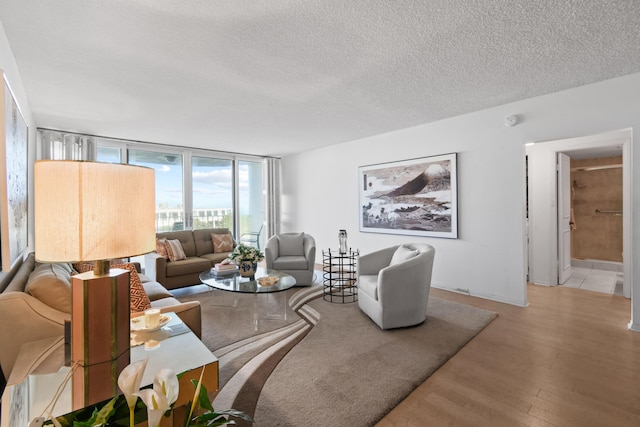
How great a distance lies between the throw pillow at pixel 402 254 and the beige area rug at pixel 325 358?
700 millimetres

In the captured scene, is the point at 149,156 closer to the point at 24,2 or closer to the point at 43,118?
the point at 43,118

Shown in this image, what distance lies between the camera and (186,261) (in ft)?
14.8

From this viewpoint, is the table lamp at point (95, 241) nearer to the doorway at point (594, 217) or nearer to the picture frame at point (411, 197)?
the picture frame at point (411, 197)

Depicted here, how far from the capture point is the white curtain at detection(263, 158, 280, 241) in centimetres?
701

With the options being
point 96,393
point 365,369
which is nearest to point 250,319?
point 365,369

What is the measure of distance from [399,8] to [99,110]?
143 inches

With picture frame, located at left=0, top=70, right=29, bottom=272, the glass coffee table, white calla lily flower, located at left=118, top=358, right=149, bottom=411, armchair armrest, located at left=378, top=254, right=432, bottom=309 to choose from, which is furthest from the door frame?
picture frame, located at left=0, top=70, right=29, bottom=272

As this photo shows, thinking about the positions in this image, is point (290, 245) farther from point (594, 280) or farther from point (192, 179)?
point (594, 280)

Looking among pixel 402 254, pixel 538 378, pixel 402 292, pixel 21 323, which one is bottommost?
pixel 538 378

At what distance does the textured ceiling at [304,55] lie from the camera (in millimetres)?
1893

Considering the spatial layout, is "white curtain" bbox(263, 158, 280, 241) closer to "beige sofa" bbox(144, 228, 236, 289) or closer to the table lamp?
"beige sofa" bbox(144, 228, 236, 289)

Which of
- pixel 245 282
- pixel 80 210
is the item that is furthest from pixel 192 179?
pixel 80 210

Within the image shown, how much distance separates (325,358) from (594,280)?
5.02m

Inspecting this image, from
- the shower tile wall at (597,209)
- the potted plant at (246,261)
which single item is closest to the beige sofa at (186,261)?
the potted plant at (246,261)
